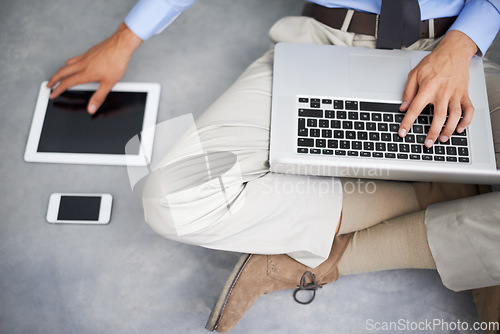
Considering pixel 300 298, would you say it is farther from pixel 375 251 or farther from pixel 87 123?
pixel 87 123

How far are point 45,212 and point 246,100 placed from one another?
78 centimetres

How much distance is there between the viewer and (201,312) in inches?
45.0

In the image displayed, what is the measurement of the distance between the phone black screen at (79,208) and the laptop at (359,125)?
65 centimetres

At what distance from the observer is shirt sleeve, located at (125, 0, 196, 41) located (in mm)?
1076

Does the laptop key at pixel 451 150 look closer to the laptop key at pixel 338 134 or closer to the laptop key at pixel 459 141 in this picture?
the laptop key at pixel 459 141

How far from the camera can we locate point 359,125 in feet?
3.03

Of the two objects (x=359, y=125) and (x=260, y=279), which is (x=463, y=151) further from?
Result: (x=260, y=279)

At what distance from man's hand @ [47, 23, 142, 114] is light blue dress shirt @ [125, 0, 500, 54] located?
5 centimetres

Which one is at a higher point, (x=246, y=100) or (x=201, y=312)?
(x=246, y=100)

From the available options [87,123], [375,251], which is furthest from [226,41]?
[375,251]

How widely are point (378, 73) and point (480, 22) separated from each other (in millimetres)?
301

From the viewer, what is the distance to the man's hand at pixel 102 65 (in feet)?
3.76

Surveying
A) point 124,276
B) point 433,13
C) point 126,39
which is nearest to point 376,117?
point 433,13

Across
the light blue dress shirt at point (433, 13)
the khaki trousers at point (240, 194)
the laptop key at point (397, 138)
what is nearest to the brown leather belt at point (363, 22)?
the light blue dress shirt at point (433, 13)
